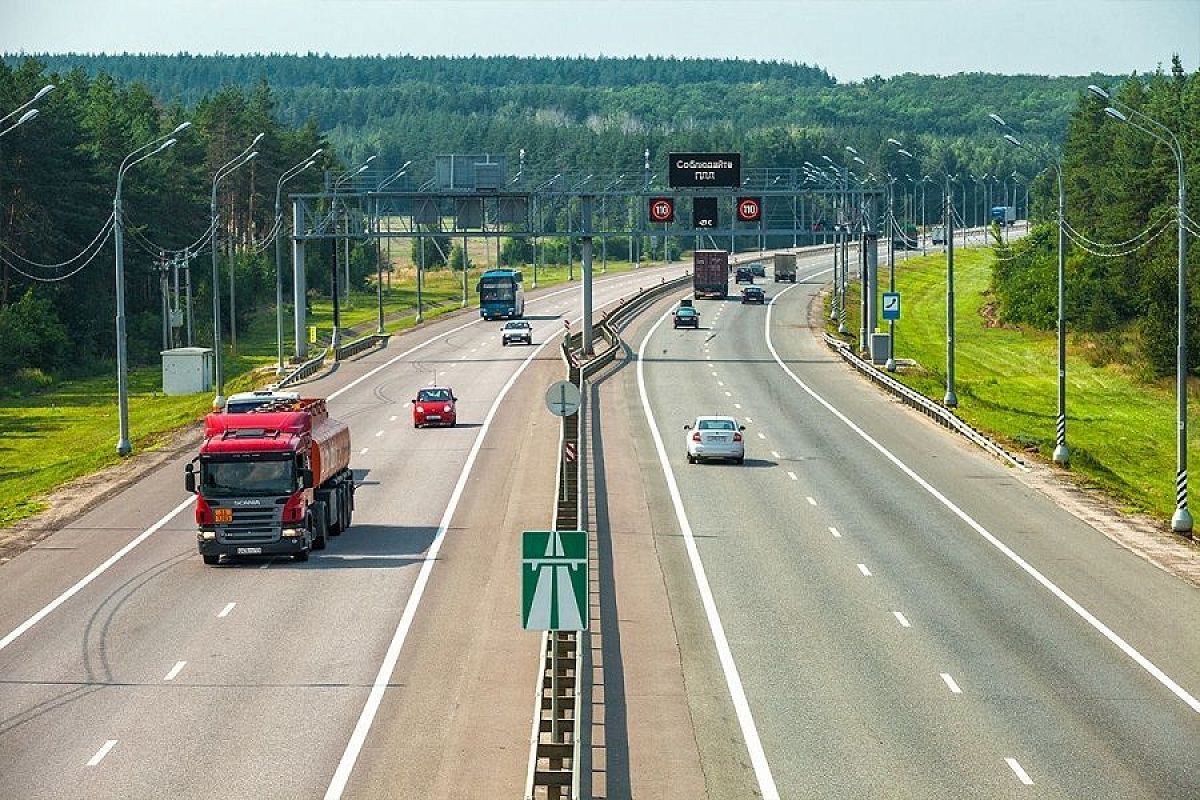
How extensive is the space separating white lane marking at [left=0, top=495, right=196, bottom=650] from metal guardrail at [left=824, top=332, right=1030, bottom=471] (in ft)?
79.7

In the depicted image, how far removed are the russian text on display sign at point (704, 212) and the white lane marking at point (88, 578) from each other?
1895 inches

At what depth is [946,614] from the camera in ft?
115

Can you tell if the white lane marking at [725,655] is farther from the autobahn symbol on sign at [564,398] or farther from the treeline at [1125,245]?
the treeline at [1125,245]

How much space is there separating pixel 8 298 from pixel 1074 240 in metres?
74.9

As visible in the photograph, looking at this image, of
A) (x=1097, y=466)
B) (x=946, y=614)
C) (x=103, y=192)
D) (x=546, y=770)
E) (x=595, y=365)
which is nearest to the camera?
(x=546, y=770)

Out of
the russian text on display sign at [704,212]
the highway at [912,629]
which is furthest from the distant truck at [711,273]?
the highway at [912,629]

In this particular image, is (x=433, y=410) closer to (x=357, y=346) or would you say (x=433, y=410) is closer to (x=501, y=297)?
(x=357, y=346)

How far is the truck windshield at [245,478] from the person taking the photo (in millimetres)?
38656

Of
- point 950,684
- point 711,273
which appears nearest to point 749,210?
point 711,273

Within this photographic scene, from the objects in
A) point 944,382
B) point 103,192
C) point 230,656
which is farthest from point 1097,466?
point 103,192

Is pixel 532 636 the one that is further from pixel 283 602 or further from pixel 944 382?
pixel 944 382

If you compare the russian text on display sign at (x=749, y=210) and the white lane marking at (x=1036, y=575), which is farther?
the russian text on display sign at (x=749, y=210)

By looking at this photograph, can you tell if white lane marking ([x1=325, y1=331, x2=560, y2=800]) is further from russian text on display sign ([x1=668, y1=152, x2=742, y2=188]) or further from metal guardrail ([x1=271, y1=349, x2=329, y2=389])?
russian text on display sign ([x1=668, y1=152, x2=742, y2=188])

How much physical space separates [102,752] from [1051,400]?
76509 millimetres
